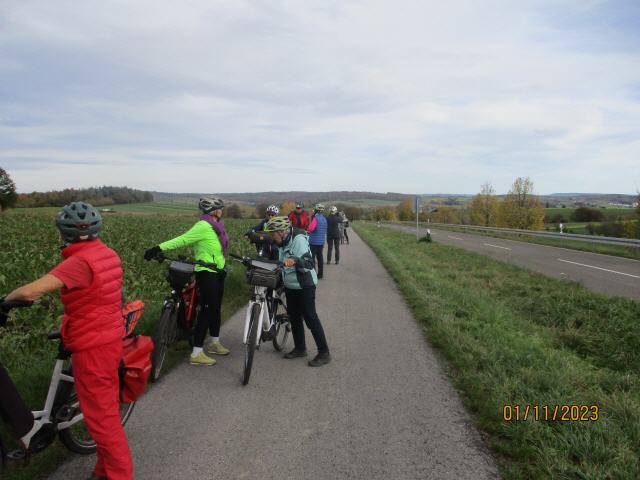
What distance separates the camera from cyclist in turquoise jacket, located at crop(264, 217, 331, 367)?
5.14 m

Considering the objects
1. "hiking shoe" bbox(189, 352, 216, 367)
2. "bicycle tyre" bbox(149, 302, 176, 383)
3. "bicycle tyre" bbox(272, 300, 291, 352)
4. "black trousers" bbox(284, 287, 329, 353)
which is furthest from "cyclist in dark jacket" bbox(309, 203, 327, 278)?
"bicycle tyre" bbox(149, 302, 176, 383)

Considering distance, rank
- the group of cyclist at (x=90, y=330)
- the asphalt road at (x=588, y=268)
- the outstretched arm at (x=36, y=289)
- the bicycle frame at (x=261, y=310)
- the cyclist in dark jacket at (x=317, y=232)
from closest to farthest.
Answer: the outstretched arm at (x=36, y=289), the group of cyclist at (x=90, y=330), the bicycle frame at (x=261, y=310), the asphalt road at (x=588, y=268), the cyclist in dark jacket at (x=317, y=232)

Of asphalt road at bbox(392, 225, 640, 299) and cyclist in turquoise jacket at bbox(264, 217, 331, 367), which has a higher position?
cyclist in turquoise jacket at bbox(264, 217, 331, 367)

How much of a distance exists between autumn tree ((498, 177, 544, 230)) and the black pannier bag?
62.3 metres

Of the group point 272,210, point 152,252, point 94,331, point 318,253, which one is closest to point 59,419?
point 94,331

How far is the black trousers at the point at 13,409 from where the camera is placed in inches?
102

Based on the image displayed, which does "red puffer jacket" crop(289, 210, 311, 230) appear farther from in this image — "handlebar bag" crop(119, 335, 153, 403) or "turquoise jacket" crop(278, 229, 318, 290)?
"handlebar bag" crop(119, 335, 153, 403)

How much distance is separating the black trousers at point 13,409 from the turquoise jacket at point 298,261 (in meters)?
2.99

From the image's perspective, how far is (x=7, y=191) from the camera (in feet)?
170

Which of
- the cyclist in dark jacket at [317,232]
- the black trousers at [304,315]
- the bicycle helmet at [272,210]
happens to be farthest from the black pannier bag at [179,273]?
the cyclist in dark jacket at [317,232]

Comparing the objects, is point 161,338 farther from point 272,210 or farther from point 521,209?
point 521,209

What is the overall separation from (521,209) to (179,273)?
64355 millimetres

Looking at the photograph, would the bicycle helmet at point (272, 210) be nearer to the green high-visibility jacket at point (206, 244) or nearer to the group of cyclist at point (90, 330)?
the green high-visibility jacket at point (206, 244)

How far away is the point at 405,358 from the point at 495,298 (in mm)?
5415
